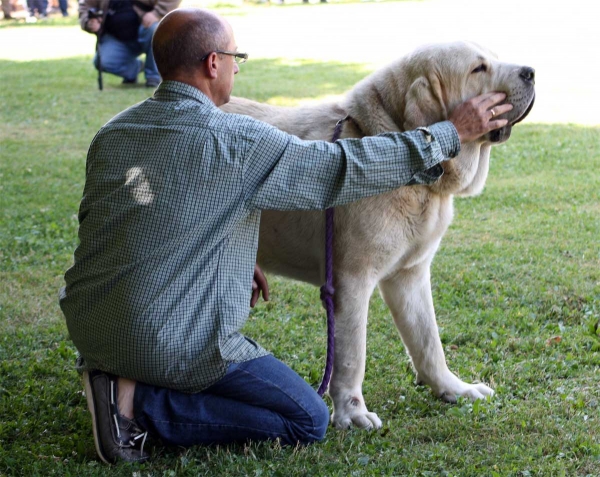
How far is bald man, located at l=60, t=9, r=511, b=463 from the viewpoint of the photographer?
3055mm

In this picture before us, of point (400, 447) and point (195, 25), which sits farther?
point (400, 447)

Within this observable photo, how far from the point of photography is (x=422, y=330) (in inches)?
160

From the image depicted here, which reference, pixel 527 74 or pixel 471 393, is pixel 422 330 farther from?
pixel 527 74

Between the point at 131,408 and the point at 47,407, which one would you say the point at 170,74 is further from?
the point at 47,407

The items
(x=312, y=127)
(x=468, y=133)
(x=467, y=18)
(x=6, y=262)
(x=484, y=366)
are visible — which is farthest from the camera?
(x=467, y=18)

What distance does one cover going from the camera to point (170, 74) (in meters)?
3.20

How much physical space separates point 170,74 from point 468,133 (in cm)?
121

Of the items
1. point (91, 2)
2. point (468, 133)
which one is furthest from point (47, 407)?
point (91, 2)

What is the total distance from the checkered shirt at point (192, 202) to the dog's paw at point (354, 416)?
28.2 inches

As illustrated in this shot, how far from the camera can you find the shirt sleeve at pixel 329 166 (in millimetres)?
3037

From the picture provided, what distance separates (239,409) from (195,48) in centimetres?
145

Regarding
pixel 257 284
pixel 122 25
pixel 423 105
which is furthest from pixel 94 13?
pixel 423 105

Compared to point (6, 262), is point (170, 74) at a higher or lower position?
higher

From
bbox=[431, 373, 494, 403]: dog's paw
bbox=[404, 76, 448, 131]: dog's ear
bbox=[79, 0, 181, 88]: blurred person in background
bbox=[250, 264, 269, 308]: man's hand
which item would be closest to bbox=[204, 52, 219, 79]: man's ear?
bbox=[404, 76, 448, 131]: dog's ear
